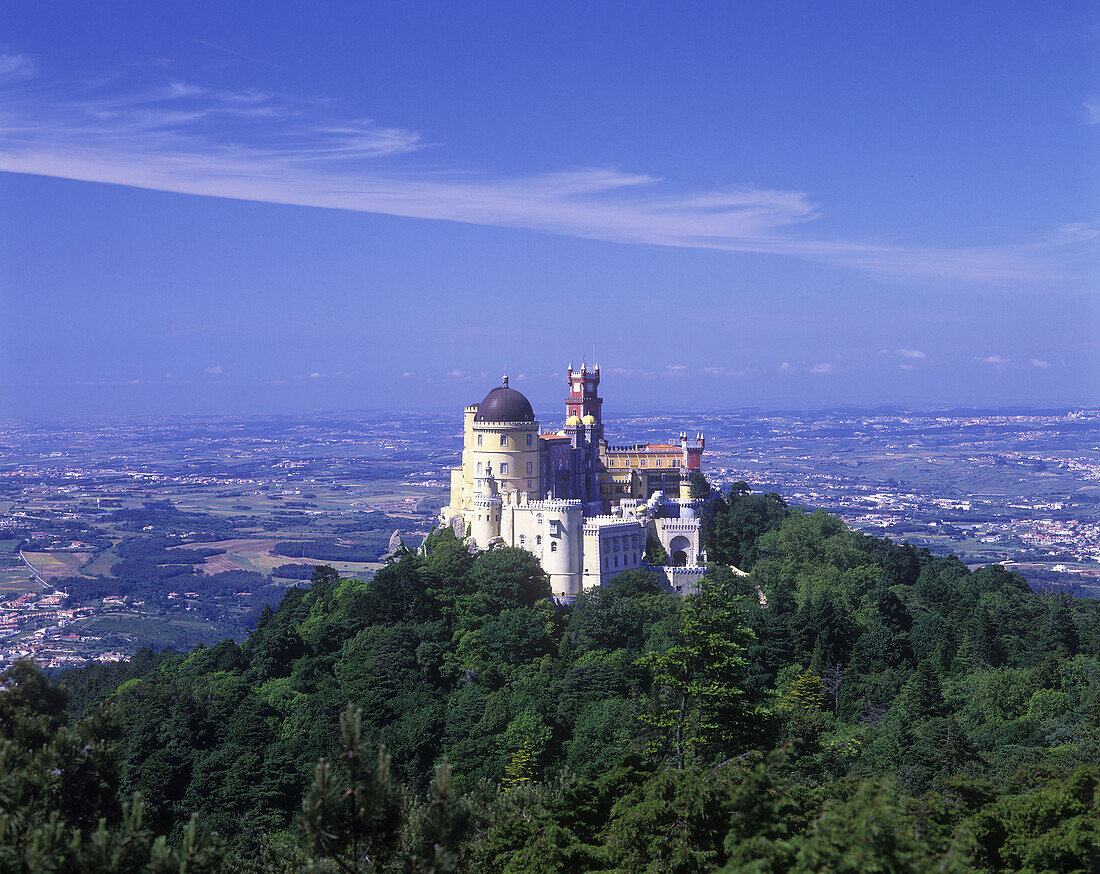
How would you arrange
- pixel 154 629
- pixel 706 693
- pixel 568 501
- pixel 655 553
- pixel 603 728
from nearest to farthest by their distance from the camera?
1. pixel 706 693
2. pixel 603 728
3. pixel 568 501
4. pixel 655 553
5. pixel 154 629

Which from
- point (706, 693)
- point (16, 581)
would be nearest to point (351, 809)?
point (706, 693)

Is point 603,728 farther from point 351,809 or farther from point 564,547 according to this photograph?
point 351,809

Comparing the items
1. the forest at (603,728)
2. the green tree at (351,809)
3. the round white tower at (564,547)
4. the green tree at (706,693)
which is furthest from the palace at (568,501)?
the green tree at (351,809)

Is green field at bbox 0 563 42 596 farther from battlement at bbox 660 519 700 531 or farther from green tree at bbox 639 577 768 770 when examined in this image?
green tree at bbox 639 577 768 770

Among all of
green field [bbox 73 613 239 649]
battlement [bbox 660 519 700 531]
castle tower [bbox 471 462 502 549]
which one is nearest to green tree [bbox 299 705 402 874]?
castle tower [bbox 471 462 502 549]

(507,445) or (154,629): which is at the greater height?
(507,445)

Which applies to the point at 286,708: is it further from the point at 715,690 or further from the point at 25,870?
the point at 25,870
